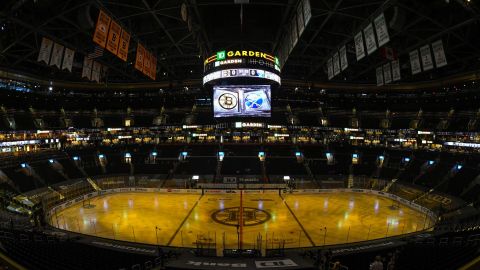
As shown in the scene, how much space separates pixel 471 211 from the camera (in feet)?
96.9

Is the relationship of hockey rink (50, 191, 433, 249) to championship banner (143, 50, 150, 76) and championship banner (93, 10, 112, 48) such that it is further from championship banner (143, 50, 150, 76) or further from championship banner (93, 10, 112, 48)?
championship banner (93, 10, 112, 48)

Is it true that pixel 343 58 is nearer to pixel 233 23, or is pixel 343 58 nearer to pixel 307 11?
pixel 307 11

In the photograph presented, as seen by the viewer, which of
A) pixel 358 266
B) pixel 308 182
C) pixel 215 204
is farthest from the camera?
pixel 308 182

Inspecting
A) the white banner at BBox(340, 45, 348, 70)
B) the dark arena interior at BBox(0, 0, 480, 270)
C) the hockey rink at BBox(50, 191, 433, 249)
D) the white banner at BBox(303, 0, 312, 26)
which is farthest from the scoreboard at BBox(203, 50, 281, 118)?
the white banner at BBox(303, 0, 312, 26)

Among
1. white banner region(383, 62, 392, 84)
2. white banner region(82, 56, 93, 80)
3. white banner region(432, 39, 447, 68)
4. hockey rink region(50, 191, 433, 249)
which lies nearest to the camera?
hockey rink region(50, 191, 433, 249)

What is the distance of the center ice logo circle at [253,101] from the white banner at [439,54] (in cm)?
1926

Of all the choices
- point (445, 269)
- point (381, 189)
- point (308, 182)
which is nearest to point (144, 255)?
point (445, 269)

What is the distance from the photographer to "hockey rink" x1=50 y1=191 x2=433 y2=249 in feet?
84.1

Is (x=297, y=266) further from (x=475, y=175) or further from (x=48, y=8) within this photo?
(x=475, y=175)

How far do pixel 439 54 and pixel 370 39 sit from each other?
7.27 m

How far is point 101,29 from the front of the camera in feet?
81.8

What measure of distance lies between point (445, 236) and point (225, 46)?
37.7 meters

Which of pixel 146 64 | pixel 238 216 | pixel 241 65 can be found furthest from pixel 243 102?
pixel 238 216

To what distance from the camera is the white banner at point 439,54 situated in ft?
91.8
